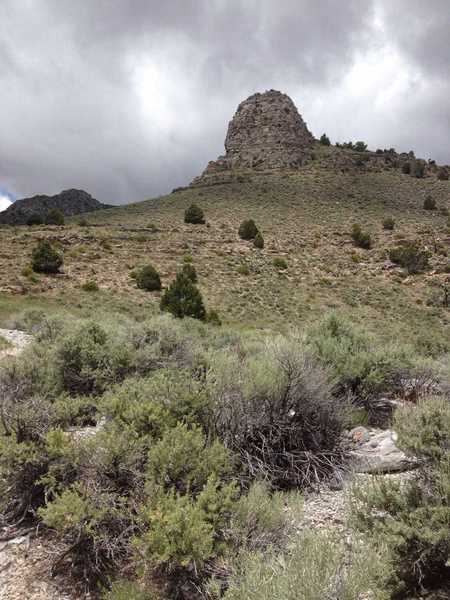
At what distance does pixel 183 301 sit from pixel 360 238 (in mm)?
22717

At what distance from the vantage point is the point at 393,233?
118 feet

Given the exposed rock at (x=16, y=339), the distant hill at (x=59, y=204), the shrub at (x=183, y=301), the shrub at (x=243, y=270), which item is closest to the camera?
the exposed rock at (x=16, y=339)

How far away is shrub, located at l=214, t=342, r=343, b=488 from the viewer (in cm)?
415

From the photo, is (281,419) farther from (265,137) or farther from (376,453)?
(265,137)

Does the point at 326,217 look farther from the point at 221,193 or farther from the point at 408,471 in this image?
the point at 408,471

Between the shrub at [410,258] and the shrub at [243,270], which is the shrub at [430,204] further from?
the shrub at [243,270]

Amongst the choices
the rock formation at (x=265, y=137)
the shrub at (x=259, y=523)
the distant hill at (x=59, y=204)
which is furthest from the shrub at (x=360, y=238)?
the distant hill at (x=59, y=204)

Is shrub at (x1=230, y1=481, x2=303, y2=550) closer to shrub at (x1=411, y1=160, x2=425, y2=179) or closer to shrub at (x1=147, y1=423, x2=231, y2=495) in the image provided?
shrub at (x1=147, y1=423, x2=231, y2=495)

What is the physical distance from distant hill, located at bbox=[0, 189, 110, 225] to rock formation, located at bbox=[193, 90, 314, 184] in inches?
1472

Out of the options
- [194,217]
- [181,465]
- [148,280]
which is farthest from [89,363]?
[194,217]

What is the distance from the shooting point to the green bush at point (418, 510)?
2512mm

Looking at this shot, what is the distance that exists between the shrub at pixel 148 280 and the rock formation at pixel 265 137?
41.9m

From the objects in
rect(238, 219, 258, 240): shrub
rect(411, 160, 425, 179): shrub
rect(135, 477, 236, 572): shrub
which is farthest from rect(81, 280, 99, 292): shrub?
rect(411, 160, 425, 179): shrub

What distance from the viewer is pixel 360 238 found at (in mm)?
34125
